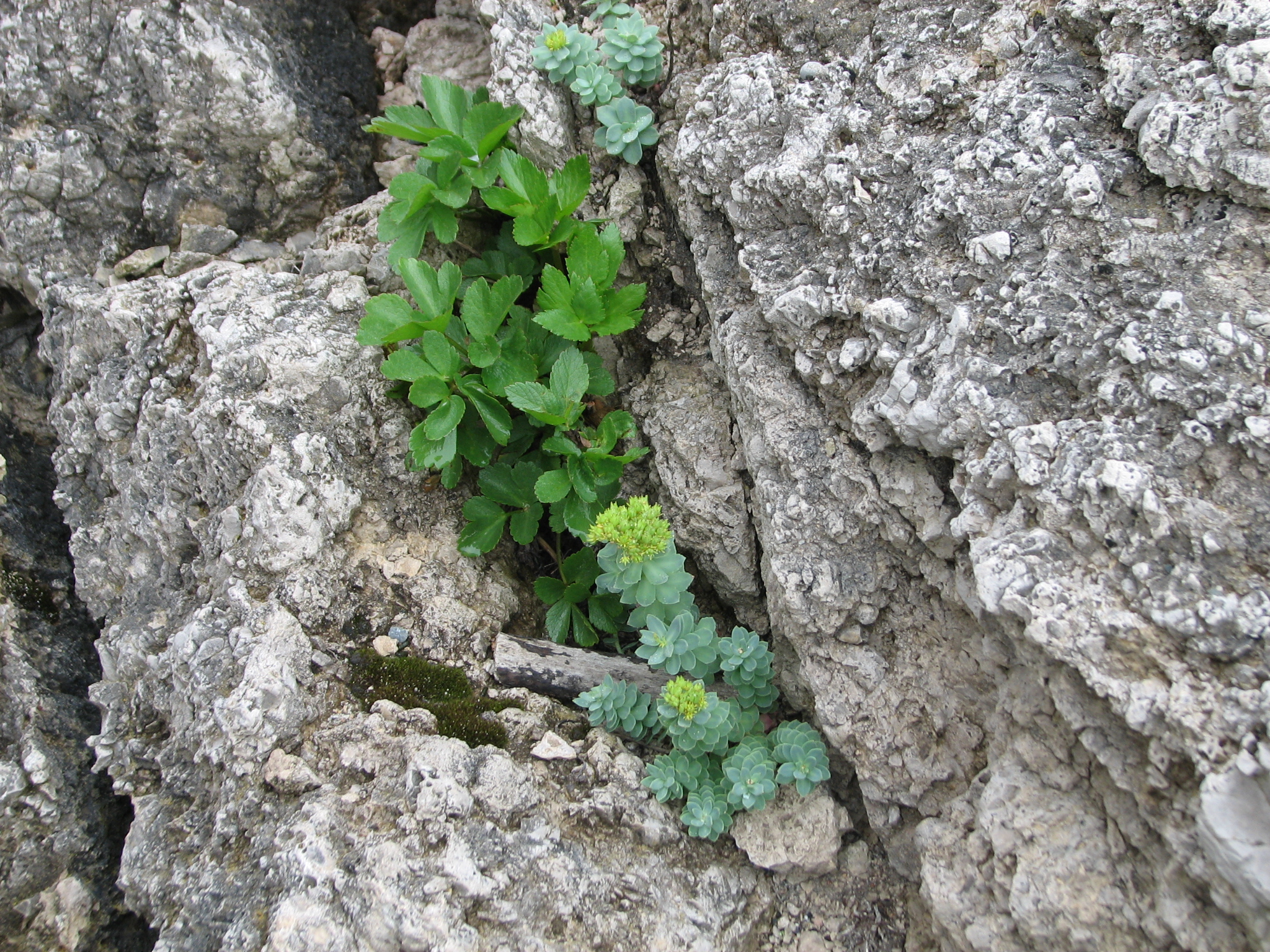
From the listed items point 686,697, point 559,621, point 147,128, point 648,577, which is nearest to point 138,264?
point 147,128

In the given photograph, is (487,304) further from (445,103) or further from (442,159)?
(445,103)

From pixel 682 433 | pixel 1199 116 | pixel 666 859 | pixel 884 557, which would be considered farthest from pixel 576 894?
pixel 1199 116

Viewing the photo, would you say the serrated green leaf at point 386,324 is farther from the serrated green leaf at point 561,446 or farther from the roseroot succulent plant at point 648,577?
the roseroot succulent plant at point 648,577

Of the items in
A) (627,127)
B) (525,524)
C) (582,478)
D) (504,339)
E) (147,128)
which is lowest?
(525,524)

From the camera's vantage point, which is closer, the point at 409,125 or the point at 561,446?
the point at 561,446

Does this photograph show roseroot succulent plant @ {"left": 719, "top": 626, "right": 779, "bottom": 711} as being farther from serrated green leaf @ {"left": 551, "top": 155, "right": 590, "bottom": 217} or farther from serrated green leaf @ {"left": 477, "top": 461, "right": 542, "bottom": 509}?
serrated green leaf @ {"left": 551, "top": 155, "right": 590, "bottom": 217}
